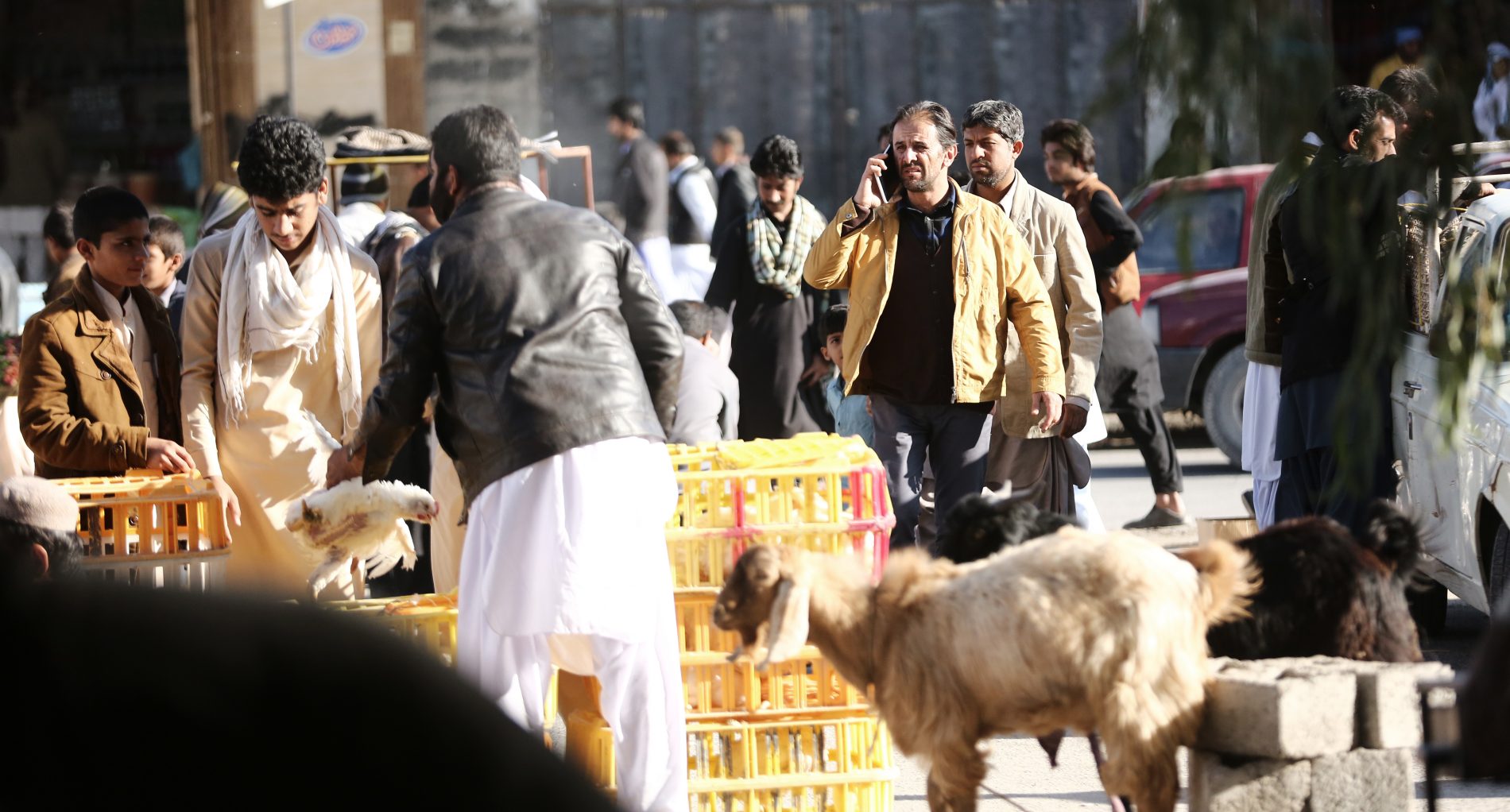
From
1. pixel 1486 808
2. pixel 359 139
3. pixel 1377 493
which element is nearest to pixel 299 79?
pixel 359 139

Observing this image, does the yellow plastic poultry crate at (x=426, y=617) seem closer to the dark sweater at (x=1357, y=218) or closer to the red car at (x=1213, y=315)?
the dark sweater at (x=1357, y=218)

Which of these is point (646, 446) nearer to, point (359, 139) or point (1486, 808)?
point (1486, 808)

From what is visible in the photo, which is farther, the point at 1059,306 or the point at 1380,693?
the point at 1059,306

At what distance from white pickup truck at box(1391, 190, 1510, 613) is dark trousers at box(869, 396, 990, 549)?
1635 millimetres

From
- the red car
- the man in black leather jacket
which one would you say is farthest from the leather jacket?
the red car

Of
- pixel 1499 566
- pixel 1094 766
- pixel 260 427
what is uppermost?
pixel 260 427

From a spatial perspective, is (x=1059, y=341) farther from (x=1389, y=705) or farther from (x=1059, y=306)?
(x=1389, y=705)

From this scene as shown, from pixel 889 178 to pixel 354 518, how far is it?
2804 mm

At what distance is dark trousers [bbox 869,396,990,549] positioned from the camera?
6406 millimetres

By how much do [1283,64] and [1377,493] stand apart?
437 centimetres

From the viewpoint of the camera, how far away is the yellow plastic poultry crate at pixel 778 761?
486 centimetres

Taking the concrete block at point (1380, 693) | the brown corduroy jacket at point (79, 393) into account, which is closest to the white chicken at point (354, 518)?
the brown corduroy jacket at point (79, 393)

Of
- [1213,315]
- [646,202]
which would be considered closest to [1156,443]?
[1213,315]

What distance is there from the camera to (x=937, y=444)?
255 inches
